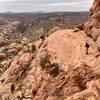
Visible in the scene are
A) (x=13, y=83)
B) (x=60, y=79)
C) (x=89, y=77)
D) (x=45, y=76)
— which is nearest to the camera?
(x=89, y=77)

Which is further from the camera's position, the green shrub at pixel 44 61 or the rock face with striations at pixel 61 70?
the green shrub at pixel 44 61

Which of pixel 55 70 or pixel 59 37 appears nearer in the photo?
pixel 55 70

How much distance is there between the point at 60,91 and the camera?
94.1 ft

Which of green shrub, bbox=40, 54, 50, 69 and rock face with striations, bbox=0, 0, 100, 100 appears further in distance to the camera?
green shrub, bbox=40, 54, 50, 69

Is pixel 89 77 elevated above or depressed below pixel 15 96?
above

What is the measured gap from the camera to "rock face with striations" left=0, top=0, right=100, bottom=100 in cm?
2805

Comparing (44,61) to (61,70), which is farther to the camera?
(44,61)

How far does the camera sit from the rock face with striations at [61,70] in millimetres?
28047

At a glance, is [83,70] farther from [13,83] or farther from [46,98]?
[13,83]

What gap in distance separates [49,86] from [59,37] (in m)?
8.46

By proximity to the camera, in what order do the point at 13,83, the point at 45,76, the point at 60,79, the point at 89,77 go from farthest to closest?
the point at 13,83
the point at 45,76
the point at 60,79
the point at 89,77

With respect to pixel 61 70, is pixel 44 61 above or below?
above

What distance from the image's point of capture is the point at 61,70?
30906 millimetres

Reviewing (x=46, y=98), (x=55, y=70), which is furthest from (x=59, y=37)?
(x=46, y=98)
